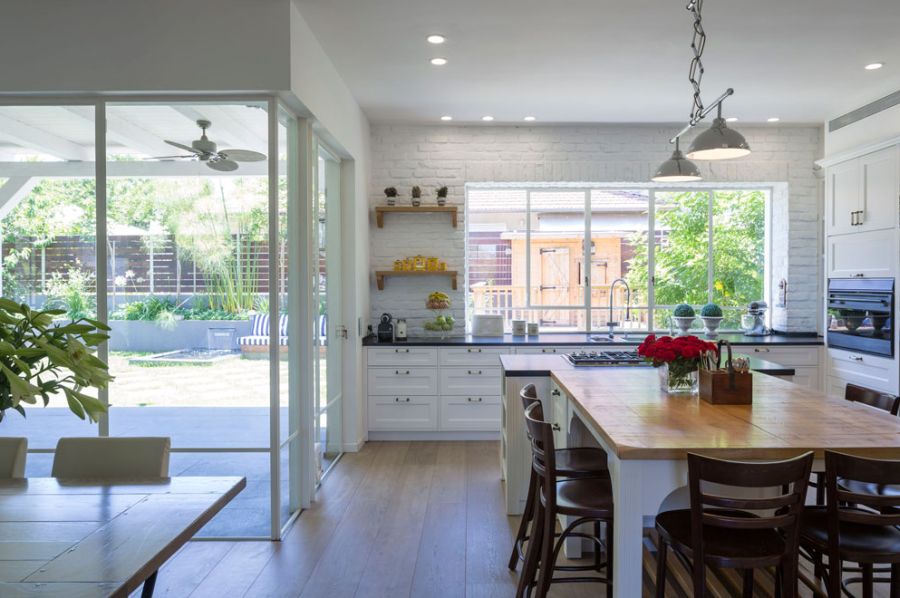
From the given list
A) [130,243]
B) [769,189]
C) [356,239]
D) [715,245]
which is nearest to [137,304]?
[130,243]

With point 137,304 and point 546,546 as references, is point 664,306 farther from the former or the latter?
point 137,304

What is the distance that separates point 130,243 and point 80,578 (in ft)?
8.15

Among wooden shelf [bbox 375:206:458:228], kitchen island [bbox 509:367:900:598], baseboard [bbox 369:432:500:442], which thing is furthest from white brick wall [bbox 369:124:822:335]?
kitchen island [bbox 509:367:900:598]

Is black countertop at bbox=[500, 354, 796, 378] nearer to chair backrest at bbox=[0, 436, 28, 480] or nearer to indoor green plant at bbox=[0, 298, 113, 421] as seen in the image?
chair backrest at bbox=[0, 436, 28, 480]

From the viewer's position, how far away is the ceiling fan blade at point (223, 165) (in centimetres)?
339

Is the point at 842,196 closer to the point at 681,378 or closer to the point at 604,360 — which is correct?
the point at 604,360

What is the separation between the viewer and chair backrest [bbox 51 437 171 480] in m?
2.18

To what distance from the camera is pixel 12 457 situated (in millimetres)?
2146

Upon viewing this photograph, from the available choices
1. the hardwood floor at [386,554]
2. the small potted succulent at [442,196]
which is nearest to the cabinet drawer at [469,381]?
the hardwood floor at [386,554]

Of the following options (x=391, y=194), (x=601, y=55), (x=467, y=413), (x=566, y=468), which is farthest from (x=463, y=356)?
(x=566, y=468)

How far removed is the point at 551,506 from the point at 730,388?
93 cm

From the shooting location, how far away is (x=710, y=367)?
2742 millimetres

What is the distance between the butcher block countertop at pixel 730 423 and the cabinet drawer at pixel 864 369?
6.72 feet

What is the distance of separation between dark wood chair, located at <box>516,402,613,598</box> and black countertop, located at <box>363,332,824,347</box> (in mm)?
2775
